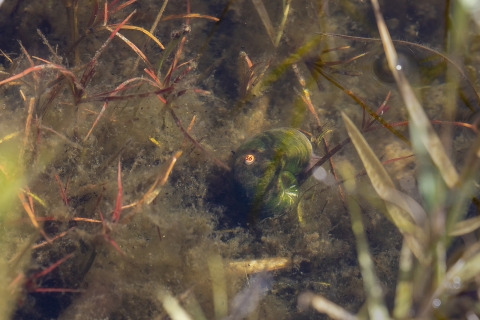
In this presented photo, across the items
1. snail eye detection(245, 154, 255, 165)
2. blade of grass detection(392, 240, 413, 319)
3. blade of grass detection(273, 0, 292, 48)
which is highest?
blade of grass detection(273, 0, 292, 48)

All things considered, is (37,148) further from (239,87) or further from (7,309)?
(239,87)

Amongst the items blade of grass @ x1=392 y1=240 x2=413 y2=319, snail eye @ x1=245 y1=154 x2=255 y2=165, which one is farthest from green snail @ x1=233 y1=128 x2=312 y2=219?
blade of grass @ x1=392 y1=240 x2=413 y2=319

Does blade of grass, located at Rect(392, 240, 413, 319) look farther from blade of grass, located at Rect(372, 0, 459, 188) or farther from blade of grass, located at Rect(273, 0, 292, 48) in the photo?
blade of grass, located at Rect(273, 0, 292, 48)

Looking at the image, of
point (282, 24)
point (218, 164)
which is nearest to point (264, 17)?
point (282, 24)

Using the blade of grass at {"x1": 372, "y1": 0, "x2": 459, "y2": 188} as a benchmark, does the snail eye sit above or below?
below

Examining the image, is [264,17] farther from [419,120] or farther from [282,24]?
[419,120]

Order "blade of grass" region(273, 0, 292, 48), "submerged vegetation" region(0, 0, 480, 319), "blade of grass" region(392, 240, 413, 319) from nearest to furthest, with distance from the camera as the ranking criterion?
"blade of grass" region(392, 240, 413, 319), "submerged vegetation" region(0, 0, 480, 319), "blade of grass" region(273, 0, 292, 48)

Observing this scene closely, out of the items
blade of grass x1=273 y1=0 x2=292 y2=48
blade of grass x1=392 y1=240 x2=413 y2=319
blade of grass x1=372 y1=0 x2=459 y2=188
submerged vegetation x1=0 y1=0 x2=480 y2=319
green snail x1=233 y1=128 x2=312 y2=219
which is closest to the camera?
blade of grass x1=372 y1=0 x2=459 y2=188
